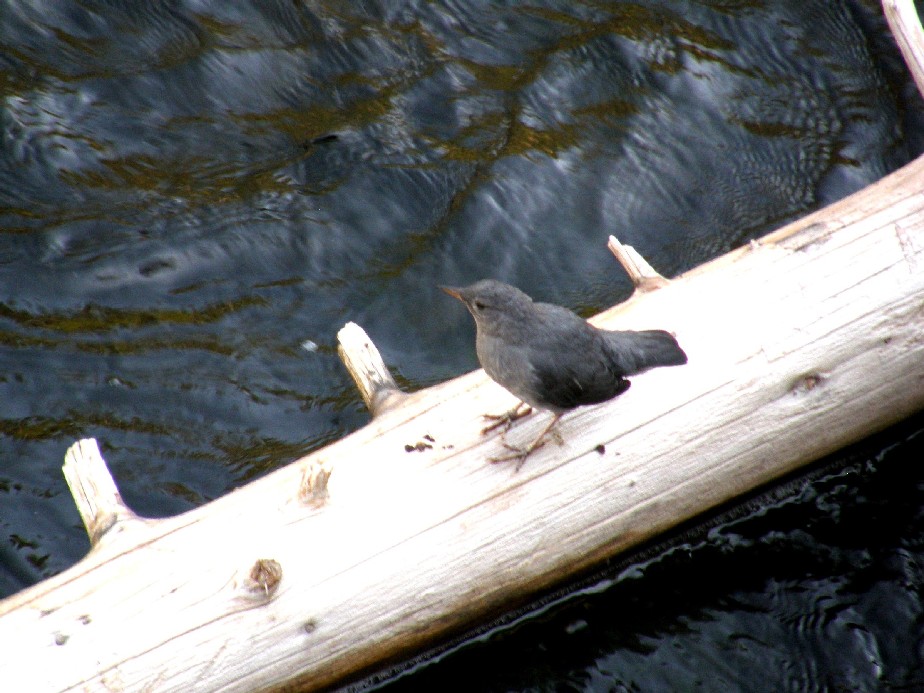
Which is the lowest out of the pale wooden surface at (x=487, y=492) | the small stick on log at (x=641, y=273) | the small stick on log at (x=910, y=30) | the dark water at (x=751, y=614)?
the dark water at (x=751, y=614)

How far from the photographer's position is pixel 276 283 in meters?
5.61

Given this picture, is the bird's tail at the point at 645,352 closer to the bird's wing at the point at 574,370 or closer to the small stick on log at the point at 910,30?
the bird's wing at the point at 574,370

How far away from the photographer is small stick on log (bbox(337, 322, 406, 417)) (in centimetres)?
383

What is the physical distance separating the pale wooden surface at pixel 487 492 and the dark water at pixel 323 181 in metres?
1.38

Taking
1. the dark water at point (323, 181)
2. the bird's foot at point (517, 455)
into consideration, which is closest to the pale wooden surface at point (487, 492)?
the bird's foot at point (517, 455)

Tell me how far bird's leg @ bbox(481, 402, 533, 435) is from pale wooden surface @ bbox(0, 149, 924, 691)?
0.16 ft

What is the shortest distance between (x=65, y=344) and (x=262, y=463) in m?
1.32

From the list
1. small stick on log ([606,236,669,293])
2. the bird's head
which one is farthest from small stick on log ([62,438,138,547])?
small stick on log ([606,236,669,293])

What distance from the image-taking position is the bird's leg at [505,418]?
3.56 m

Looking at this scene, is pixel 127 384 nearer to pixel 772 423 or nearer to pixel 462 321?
pixel 462 321

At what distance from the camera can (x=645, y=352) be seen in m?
3.46

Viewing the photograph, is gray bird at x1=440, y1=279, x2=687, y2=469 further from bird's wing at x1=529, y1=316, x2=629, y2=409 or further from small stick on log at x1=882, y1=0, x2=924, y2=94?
small stick on log at x1=882, y1=0, x2=924, y2=94

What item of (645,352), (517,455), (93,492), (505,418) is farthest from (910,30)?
(93,492)

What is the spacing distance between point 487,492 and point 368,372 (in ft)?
2.73
